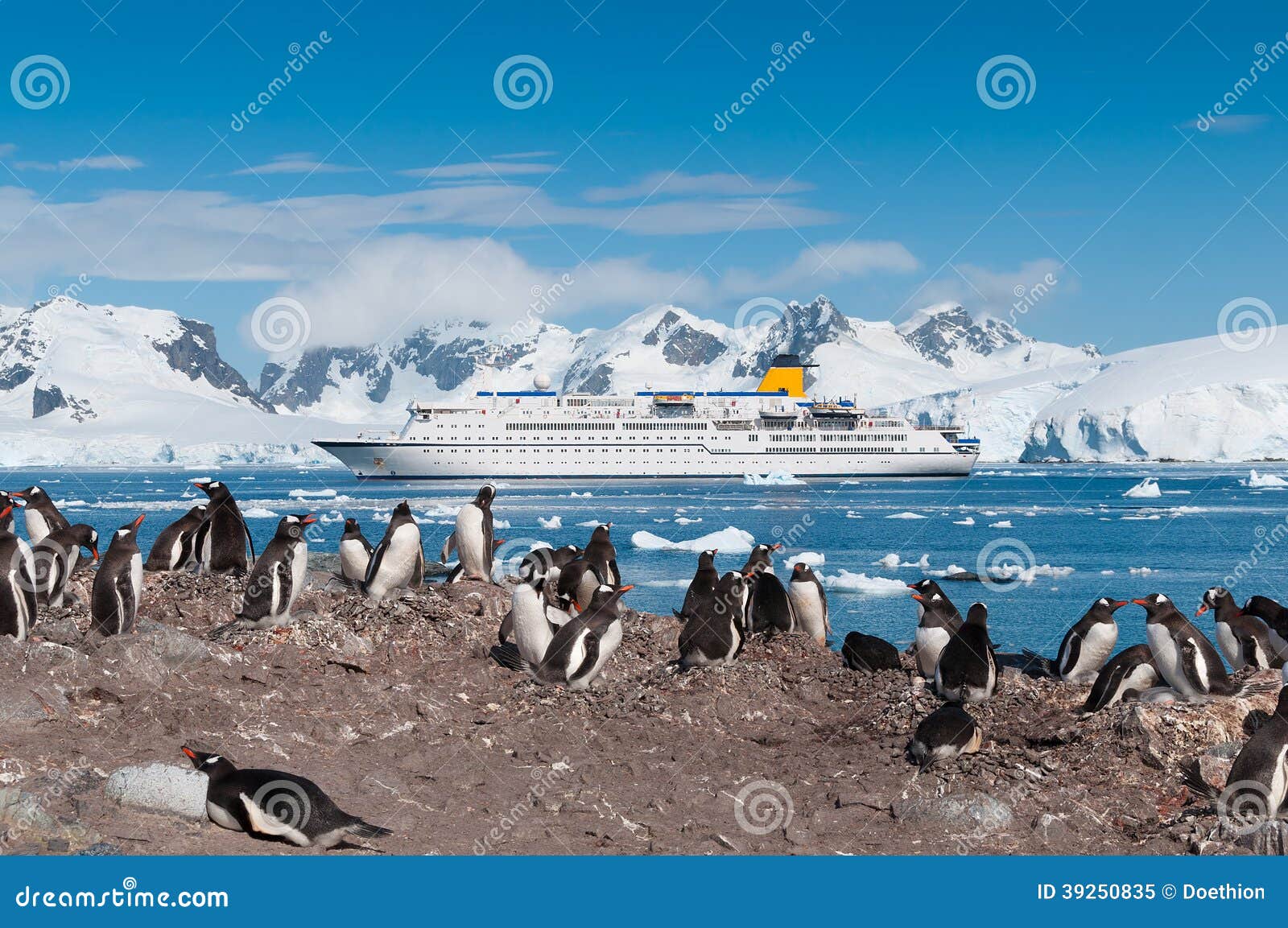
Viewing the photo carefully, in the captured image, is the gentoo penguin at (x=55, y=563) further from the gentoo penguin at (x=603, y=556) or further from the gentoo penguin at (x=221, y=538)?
the gentoo penguin at (x=603, y=556)

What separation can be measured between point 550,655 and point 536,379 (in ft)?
235

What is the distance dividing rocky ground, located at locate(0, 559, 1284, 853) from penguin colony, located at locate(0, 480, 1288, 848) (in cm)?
17

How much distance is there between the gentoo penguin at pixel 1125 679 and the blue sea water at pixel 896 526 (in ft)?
33.0

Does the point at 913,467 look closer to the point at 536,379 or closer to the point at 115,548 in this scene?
the point at 536,379

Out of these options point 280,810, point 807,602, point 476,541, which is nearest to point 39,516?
point 476,541

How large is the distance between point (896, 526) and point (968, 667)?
1398 inches

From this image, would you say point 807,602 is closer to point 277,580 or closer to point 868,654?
point 868,654

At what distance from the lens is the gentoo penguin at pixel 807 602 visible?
1130cm

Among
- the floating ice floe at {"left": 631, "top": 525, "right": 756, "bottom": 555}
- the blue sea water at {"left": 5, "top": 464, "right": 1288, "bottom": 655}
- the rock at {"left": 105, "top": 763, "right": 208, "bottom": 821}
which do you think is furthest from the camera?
the floating ice floe at {"left": 631, "top": 525, "right": 756, "bottom": 555}

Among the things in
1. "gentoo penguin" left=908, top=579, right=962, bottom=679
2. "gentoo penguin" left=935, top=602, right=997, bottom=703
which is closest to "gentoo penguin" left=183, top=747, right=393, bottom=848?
"gentoo penguin" left=935, top=602, right=997, bottom=703

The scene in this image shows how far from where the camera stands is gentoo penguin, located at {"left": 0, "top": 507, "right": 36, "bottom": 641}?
8.53m

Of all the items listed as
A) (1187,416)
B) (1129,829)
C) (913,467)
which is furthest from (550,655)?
(1187,416)

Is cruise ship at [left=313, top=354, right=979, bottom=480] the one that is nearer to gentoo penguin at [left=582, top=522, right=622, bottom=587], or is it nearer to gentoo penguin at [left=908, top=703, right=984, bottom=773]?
gentoo penguin at [left=582, top=522, right=622, bottom=587]

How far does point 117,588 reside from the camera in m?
8.78
